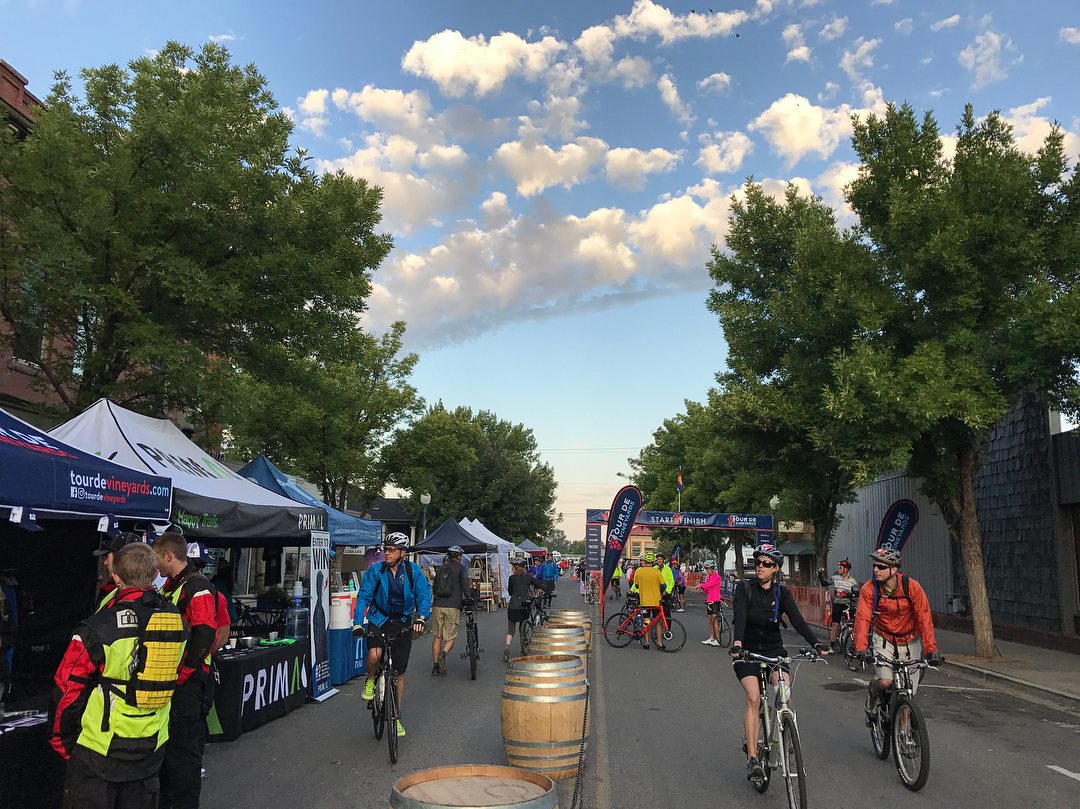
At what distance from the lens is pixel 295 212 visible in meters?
12.5

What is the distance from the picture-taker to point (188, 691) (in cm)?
502

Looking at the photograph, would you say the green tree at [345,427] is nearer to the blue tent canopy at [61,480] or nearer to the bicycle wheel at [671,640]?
the bicycle wheel at [671,640]

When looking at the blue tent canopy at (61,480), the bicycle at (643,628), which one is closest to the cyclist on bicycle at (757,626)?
the blue tent canopy at (61,480)

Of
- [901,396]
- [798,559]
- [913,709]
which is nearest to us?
[913,709]

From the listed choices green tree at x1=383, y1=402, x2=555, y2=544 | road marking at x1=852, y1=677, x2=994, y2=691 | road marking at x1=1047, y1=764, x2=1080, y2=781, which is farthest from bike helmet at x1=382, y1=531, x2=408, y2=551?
green tree at x1=383, y1=402, x2=555, y2=544

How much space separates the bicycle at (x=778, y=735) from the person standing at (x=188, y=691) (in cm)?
386

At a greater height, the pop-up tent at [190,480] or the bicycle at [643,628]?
the pop-up tent at [190,480]

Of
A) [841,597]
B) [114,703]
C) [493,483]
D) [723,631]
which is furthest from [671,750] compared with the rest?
[493,483]

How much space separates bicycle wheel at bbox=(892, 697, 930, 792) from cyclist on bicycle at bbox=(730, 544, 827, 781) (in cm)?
103

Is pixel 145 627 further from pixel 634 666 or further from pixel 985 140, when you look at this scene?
pixel 985 140

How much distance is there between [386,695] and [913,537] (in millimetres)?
21558

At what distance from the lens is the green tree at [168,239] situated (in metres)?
11.0

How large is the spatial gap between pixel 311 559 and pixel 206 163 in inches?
239

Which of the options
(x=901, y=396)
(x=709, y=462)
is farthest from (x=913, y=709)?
(x=709, y=462)
